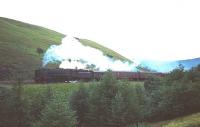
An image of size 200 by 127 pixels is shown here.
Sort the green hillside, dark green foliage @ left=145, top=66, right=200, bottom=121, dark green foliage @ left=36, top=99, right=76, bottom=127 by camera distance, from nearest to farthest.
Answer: dark green foliage @ left=36, top=99, right=76, bottom=127 < dark green foliage @ left=145, top=66, right=200, bottom=121 < the green hillside

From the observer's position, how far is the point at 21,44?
5354 inches

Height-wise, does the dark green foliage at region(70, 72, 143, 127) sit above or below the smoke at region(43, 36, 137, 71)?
below

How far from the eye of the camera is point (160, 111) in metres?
55.2

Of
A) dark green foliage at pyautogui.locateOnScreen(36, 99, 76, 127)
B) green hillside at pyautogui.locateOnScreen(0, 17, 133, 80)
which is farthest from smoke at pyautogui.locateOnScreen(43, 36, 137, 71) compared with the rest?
dark green foliage at pyautogui.locateOnScreen(36, 99, 76, 127)

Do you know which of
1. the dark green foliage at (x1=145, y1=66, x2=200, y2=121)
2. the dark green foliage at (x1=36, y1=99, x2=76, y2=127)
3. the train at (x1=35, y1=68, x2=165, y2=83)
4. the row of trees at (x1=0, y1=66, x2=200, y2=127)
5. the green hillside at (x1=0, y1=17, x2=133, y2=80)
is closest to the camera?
the dark green foliage at (x1=36, y1=99, x2=76, y2=127)

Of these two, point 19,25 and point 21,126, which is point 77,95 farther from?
point 19,25

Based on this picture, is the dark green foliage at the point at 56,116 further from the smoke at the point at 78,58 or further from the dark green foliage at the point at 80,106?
the smoke at the point at 78,58

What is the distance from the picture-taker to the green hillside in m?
111

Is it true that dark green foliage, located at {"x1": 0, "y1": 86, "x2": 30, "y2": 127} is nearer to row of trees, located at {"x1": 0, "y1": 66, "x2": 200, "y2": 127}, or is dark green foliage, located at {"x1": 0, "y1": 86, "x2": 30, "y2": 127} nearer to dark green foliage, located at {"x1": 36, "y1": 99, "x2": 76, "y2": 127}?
row of trees, located at {"x1": 0, "y1": 66, "x2": 200, "y2": 127}

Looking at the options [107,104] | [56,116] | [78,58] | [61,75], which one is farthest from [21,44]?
[56,116]

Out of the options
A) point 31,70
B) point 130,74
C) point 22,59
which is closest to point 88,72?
point 130,74

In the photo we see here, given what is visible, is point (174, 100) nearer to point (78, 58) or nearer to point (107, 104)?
point (107, 104)

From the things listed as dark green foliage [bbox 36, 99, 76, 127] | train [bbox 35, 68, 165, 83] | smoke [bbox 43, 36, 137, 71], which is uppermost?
smoke [bbox 43, 36, 137, 71]

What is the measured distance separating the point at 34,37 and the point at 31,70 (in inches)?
1867
